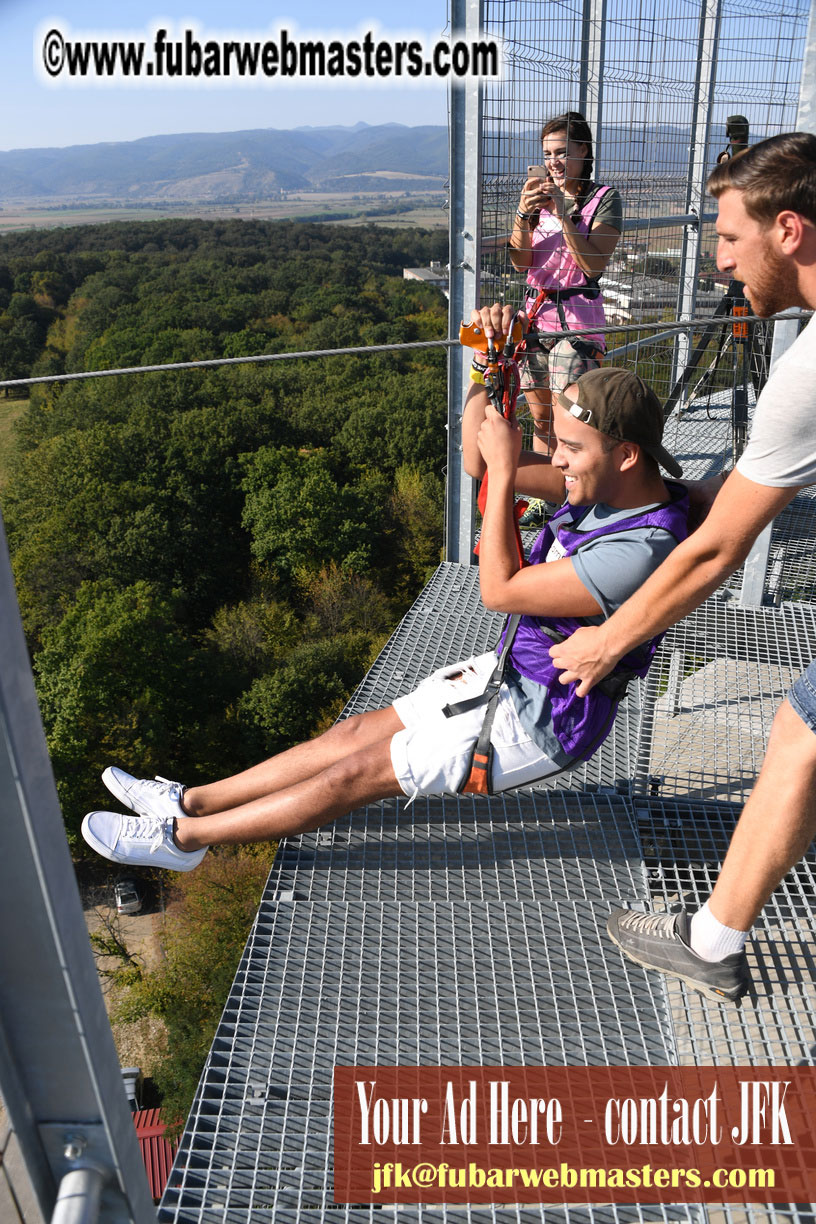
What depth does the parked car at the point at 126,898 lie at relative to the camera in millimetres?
22734

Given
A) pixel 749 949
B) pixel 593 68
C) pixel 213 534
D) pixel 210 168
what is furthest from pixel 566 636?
pixel 210 168

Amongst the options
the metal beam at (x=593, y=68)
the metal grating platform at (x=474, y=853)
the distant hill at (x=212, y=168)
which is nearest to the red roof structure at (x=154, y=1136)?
the metal grating platform at (x=474, y=853)

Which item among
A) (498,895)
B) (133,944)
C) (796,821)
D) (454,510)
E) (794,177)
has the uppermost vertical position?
(794,177)

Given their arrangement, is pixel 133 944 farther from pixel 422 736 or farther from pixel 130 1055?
pixel 422 736

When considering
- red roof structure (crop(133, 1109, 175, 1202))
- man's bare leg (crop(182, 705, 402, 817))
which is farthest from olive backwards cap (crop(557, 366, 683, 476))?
red roof structure (crop(133, 1109, 175, 1202))

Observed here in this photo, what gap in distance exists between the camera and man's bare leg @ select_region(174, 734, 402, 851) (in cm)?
241

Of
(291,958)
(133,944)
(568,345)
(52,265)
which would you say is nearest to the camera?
(291,958)

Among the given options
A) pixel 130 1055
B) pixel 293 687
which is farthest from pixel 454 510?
pixel 293 687

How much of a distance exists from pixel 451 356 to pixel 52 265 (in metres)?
66.2

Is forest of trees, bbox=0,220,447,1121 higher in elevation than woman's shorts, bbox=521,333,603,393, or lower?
lower

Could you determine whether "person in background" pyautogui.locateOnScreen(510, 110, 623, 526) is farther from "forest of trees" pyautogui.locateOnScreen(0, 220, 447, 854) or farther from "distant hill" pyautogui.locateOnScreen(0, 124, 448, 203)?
"distant hill" pyautogui.locateOnScreen(0, 124, 448, 203)

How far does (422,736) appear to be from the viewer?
2395 mm

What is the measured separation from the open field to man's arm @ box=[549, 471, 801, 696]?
275 feet

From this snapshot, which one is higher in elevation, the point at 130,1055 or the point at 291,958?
the point at 291,958
